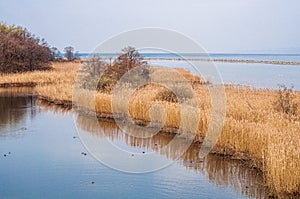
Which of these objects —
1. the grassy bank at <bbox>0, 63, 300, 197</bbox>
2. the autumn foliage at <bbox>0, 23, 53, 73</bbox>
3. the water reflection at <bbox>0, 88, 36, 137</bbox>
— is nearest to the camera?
the grassy bank at <bbox>0, 63, 300, 197</bbox>

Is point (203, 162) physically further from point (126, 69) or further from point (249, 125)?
point (126, 69)

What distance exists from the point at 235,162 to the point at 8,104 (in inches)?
607

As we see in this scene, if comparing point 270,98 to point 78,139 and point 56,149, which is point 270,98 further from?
point 56,149

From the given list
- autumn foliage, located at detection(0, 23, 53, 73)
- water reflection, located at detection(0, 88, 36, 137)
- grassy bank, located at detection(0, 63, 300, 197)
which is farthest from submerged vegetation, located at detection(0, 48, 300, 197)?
autumn foliage, located at detection(0, 23, 53, 73)

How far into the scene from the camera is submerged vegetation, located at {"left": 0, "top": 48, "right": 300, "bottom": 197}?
8859 mm

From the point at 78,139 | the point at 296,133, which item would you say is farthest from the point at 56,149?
the point at 296,133

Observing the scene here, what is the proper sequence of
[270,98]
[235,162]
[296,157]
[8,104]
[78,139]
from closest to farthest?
[296,157] → [235,162] → [78,139] → [270,98] → [8,104]

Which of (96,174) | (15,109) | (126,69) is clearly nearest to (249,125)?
(96,174)

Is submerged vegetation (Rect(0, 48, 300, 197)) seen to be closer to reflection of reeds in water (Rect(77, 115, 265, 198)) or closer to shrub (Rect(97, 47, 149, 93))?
Answer: shrub (Rect(97, 47, 149, 93))

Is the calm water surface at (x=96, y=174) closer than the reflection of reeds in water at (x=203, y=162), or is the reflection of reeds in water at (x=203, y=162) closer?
the calm water surface at (x=96, y=174)

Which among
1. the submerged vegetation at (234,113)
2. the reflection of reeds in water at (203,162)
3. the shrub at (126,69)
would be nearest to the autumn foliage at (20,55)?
the submerged vegetation at (234,113)

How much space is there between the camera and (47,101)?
2453cm

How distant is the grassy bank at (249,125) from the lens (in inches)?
340

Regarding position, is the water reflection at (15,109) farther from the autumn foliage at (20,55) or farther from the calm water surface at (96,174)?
the autumn foliage at (20,55)
